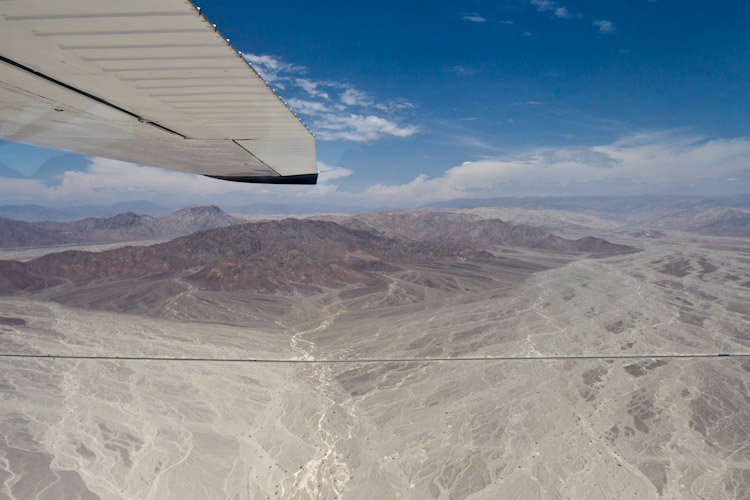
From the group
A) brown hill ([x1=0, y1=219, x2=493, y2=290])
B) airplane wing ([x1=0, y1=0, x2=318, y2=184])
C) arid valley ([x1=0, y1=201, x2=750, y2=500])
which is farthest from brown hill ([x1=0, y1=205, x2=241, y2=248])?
airplane wing ([x1=0, y1=0, x2=318, y2=184])

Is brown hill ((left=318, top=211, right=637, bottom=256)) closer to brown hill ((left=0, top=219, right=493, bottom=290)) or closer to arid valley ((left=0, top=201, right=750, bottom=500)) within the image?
brown hill ((left=0, top=219, right=493, bottom=290))

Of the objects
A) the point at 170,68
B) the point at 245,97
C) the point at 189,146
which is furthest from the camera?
the point at 189,146

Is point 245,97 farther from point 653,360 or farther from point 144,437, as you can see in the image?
point 653,360

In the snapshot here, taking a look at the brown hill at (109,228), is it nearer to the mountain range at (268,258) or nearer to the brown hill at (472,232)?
the mountain range at (268,258)

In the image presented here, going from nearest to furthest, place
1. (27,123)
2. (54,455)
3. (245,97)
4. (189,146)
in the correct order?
(245,97), (27,123), (189,146), (54,455)

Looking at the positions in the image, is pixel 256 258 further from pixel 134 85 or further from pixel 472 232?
pixel 472 232

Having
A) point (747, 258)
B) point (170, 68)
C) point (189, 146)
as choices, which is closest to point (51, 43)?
point (170, 68)

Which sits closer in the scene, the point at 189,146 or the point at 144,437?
the point at 189,146

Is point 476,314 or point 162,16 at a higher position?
point 162,16
